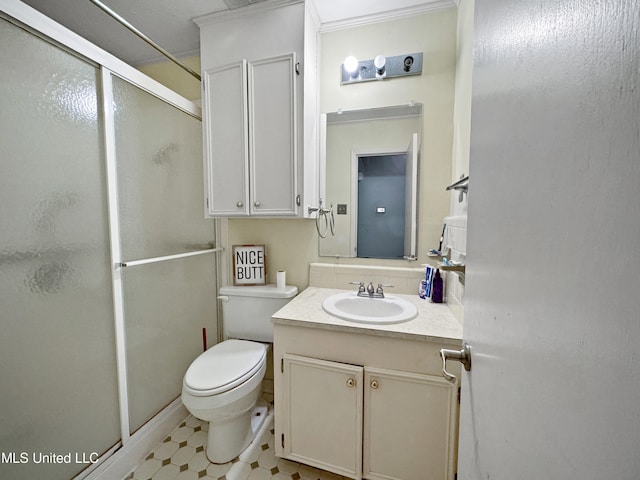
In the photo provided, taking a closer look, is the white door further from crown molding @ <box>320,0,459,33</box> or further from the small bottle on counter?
crown molding @ <box>320,0,459,33</box>

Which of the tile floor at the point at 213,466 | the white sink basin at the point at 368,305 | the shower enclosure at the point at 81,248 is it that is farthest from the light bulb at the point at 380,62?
the tile floor at the point at 213,466

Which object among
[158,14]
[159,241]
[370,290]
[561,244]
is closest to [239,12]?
[158,14]

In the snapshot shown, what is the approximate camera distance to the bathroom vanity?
3.21 ft

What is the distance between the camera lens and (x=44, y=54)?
36.3 inches

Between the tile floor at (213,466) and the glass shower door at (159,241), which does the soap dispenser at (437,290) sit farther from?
the glass shower door at (159,241)

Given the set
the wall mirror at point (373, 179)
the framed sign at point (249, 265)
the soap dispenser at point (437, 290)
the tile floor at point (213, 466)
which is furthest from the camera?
the framed sign at point (249, 265)

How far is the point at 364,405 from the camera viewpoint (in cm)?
105

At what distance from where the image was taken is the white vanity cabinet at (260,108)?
4.39 ft

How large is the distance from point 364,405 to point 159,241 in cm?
135

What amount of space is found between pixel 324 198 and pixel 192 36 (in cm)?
134

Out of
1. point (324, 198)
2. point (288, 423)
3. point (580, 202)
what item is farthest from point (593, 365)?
point (324, 198)

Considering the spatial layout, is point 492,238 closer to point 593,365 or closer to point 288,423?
point 593,365

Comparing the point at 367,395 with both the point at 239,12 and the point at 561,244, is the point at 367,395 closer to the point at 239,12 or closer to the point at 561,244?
the point at 561,244

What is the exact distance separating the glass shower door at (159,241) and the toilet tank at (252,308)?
25cm
